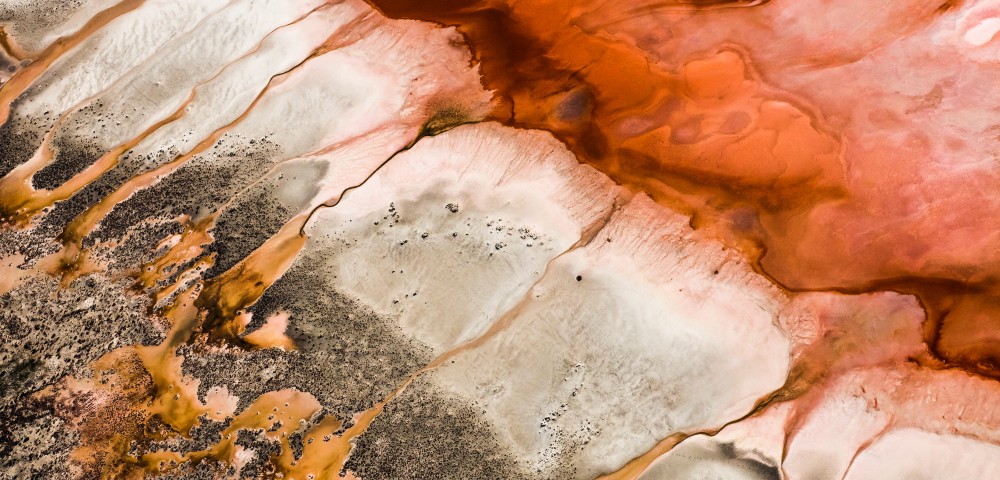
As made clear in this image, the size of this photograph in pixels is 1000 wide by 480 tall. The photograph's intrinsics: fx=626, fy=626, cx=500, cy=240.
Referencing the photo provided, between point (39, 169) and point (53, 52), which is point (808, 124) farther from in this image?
point (53, 52)

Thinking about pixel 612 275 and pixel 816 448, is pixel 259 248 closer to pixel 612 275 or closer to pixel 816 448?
pixel 612 275

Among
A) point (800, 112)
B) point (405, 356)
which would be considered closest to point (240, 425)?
point (405, 356)

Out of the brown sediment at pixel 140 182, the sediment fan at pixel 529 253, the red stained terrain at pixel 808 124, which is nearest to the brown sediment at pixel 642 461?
the sediment fan at pixel 529 253

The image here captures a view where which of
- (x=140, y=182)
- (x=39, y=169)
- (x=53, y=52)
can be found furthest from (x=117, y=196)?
(x=53, y=52)

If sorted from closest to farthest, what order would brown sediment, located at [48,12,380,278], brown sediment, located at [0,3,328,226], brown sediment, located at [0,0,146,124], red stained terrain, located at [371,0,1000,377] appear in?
red stained terrain, located at [371,0,1000,377] < brown sediment, located at [48,12,380,278] < brown sediment, located at [0,3,328,226] < brown sediment, located at [0,0,146,124]

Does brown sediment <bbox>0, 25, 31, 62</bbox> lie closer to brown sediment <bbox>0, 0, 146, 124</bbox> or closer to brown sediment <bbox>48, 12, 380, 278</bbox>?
brown sediment <bbox>0, 0, 146, 124</bbox>

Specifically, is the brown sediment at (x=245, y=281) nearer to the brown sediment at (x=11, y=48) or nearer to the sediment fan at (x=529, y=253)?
the sediment fan at (x=529, y=253)

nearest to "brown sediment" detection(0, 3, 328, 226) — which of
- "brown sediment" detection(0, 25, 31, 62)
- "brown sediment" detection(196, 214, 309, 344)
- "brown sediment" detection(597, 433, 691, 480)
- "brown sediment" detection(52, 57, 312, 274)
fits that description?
"brown sediment" detection(52, 57, 312, 274)
